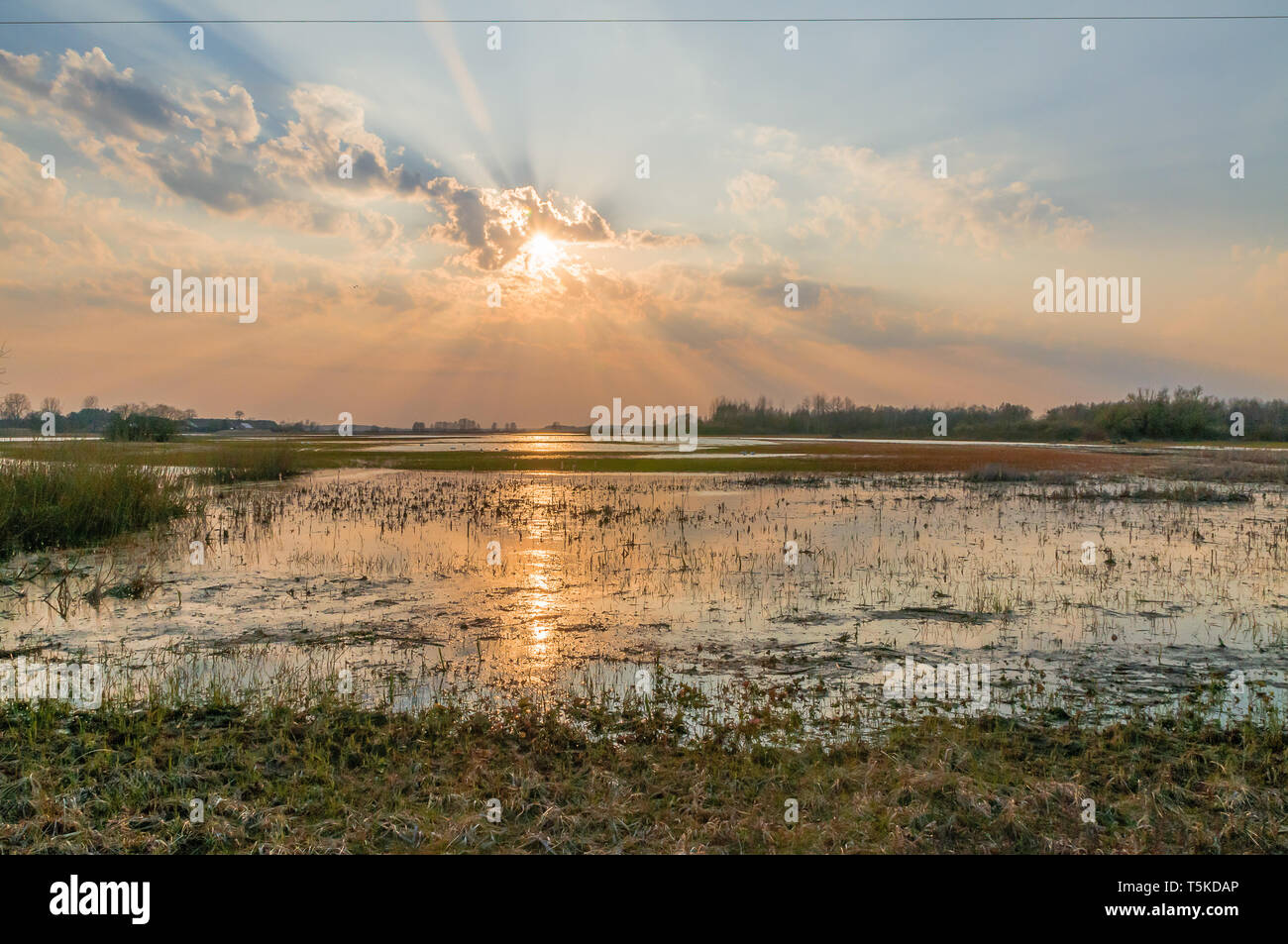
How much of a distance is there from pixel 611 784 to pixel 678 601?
6.73 m

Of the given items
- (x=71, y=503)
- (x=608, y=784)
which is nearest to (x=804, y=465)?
(x=71, y=503)

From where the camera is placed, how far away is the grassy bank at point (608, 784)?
4.94m

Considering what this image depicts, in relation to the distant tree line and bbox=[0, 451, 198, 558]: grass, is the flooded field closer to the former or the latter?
bbox=[0, 451, 198, 558]: grass

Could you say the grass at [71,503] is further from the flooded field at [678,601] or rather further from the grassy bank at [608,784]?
the grassy bank at [608,784]

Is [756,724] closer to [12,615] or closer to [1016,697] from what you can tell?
[1016,697]

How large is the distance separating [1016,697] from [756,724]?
309cm

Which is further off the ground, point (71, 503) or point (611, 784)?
point (71, 503)

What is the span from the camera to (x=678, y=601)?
1231cm

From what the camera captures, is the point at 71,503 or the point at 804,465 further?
the point at 804,465

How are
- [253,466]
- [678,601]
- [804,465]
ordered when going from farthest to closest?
[804,465]
[253,466]
[678,601]

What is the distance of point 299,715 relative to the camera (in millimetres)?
7113

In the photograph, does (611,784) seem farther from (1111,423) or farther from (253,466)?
(1111,423)

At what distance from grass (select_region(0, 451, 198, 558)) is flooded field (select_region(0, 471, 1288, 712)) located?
53.7 inches
